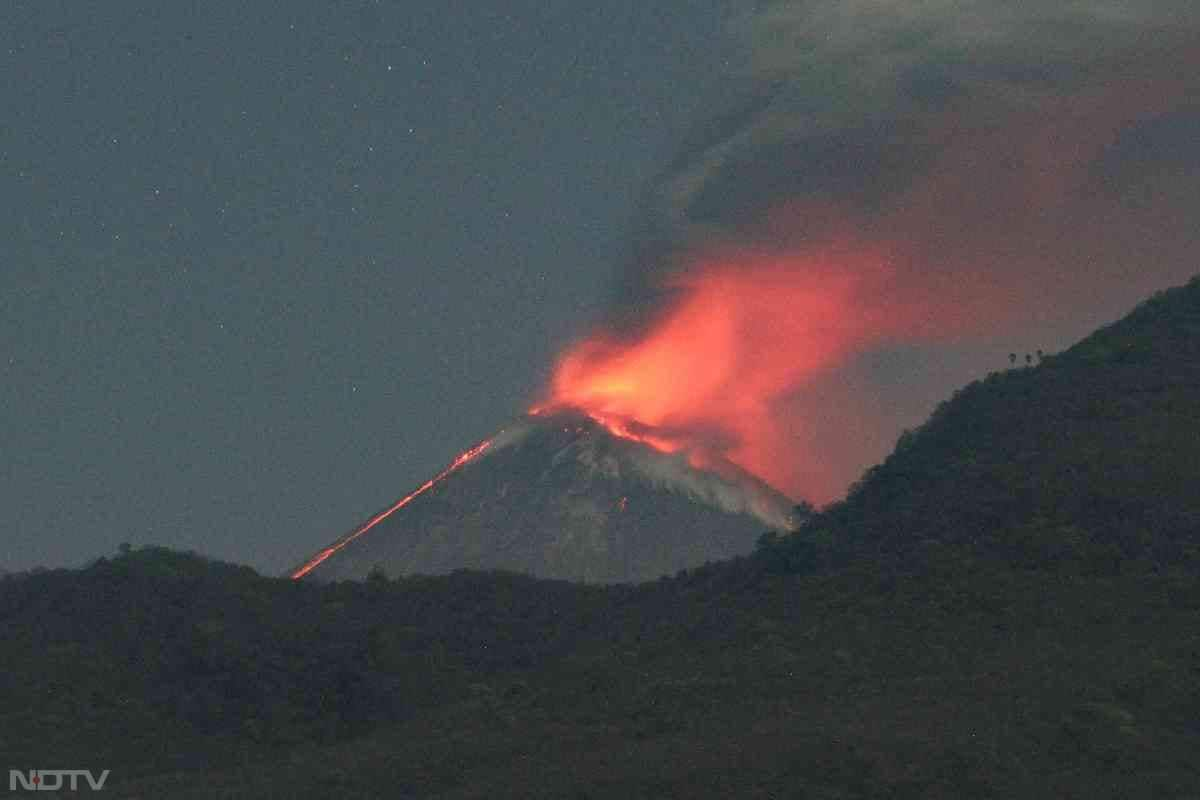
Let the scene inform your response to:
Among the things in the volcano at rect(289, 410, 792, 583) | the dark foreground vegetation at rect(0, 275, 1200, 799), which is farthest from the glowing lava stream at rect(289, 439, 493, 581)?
the dark foreground vegetation at rect(0, 275, 1200, 799)

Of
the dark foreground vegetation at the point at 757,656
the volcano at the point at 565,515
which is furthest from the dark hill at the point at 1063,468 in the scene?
the volcano at the point at 565,515

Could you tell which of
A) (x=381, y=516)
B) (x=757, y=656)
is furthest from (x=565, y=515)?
(x=757, y=656)

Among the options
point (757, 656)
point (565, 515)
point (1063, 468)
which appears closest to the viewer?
point (757, 656)

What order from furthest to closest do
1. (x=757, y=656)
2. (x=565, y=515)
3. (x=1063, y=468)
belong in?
(x=565, y=515)
(x=1063, y=468)
(x=757, y=656)

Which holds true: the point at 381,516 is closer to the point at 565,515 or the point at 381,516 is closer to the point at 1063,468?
the point at 565,515

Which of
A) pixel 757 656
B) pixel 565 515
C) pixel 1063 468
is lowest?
pixel 757 656

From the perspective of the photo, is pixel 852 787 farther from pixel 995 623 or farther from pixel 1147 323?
pixel 1147 323

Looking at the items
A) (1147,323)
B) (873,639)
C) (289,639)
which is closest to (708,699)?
(873,639)

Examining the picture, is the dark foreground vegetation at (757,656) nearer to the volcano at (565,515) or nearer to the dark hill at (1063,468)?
the dark hill at (1063,468)
